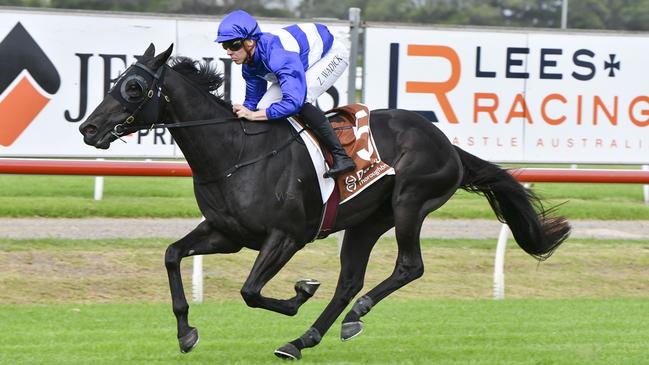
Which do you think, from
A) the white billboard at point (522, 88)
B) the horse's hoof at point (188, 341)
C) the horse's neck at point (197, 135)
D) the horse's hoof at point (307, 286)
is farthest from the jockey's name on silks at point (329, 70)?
the white billboard at point (522, 88)

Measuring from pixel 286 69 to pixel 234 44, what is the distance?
0.30 metres

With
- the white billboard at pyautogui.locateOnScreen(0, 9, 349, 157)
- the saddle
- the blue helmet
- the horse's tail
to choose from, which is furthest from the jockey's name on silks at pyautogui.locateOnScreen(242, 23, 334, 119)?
the white billboard at pyautogui.locateOnScreen(0, 9, 349, 157)

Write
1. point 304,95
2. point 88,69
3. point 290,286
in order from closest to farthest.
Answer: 1. point 304,95
2. point 290,286
3. point 88,69

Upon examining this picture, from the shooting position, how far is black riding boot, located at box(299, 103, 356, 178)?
19.7 ft

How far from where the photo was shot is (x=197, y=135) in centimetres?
581

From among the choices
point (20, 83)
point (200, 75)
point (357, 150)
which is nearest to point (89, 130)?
point (200, 75)

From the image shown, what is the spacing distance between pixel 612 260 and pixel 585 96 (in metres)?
1.69

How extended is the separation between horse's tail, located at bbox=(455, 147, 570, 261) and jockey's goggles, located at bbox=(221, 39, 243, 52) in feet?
5.84

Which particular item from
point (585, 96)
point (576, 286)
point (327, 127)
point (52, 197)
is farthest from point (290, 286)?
point (52, 197)

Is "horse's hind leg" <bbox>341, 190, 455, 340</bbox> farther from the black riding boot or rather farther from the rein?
the rein

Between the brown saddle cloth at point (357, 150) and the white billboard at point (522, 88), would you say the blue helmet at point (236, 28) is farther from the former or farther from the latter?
the white billboard at point (522, 88)

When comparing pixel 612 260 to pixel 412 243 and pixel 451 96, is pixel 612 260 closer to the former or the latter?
pixel 451 96

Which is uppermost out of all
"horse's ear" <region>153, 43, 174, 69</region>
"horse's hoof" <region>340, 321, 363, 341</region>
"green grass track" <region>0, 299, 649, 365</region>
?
"horse's ear" <region>153, 43, 174, 69</region>

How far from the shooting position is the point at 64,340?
6.56 meters
